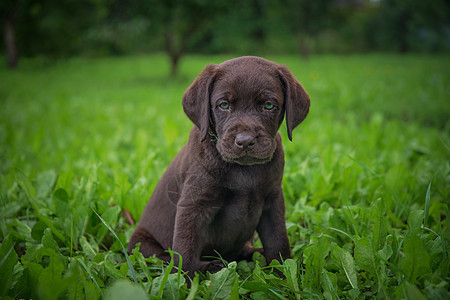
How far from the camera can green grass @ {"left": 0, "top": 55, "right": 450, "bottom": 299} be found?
1919mm

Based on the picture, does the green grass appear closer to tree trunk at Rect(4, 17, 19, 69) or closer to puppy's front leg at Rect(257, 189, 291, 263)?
puppy's front leg at Rect(257, 189, 291, 263)

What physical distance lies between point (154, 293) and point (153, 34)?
1582cm

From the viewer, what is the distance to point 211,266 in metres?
2.35

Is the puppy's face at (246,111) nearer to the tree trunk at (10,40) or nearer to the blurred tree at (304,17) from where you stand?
the tree trunk at (10,40)

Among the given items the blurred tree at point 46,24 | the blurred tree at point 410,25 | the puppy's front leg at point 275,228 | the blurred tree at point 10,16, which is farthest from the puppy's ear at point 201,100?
the blurred tree at point 10,16

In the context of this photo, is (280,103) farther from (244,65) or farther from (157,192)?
(157,192)

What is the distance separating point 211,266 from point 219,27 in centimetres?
1826

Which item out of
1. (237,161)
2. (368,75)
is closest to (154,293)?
(237,161)

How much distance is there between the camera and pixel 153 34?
647 inches

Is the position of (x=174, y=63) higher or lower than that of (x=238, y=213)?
lower

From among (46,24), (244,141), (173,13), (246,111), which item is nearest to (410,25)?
(173,13)

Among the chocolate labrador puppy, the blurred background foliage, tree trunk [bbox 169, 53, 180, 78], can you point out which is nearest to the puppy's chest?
the chocolate labrador puppy

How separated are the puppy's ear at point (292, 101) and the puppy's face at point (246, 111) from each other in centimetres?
4

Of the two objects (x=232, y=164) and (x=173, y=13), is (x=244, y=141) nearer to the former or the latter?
(x=232, y=164)
